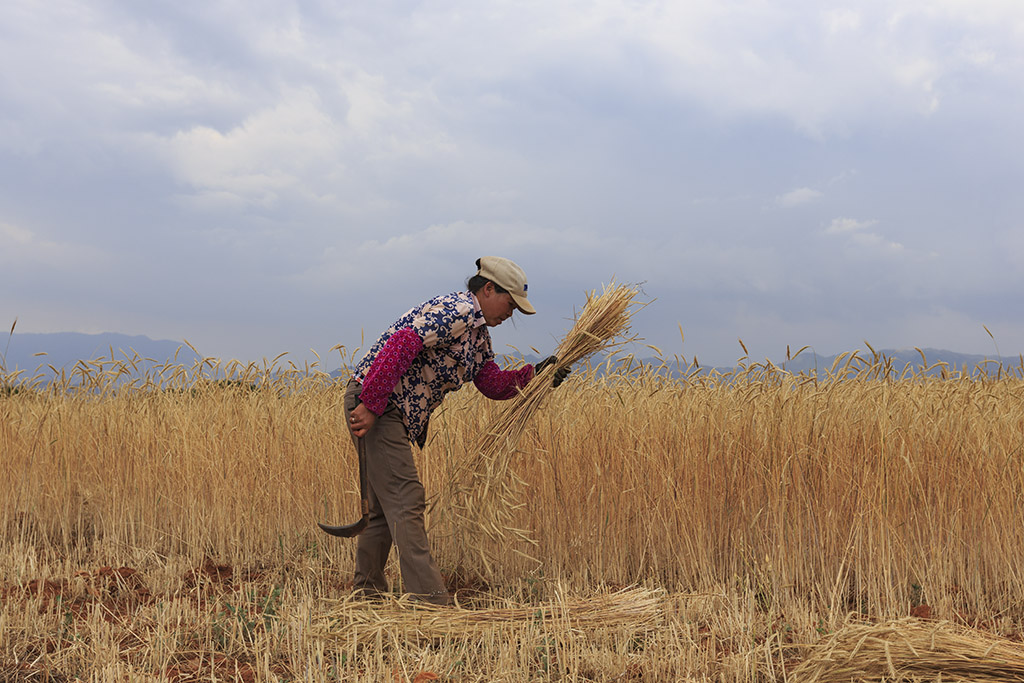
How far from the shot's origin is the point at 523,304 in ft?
11.5

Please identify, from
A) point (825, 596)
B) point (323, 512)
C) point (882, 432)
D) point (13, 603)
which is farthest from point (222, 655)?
point (882, 432)

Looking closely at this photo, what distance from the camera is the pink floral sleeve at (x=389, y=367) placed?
3289 millimetres

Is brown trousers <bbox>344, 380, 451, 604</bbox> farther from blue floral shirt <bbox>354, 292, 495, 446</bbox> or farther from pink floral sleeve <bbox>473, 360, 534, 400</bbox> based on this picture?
pink floral sleeve <bbox>473, 360, 534, 400</bbox>

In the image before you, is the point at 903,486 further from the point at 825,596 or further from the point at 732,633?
the point at 732,633

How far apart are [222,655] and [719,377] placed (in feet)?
11.2

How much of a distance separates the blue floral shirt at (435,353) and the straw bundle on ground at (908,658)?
1891mm

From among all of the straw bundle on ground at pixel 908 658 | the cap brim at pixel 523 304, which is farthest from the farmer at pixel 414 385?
the straw bundle on ground at pixel 908 658

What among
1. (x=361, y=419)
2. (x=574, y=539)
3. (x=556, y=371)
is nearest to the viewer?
(x=361, y=419)

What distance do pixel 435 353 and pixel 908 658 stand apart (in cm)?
217

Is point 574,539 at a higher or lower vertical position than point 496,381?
lower

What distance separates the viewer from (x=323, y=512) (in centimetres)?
476

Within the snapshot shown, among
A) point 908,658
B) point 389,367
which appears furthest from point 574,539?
point 908,658

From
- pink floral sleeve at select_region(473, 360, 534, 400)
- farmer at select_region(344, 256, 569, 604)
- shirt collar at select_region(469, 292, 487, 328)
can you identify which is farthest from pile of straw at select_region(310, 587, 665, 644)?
shirt collar at select_region(469, 292, 487, 328)

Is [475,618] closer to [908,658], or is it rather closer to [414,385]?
[414,385]
